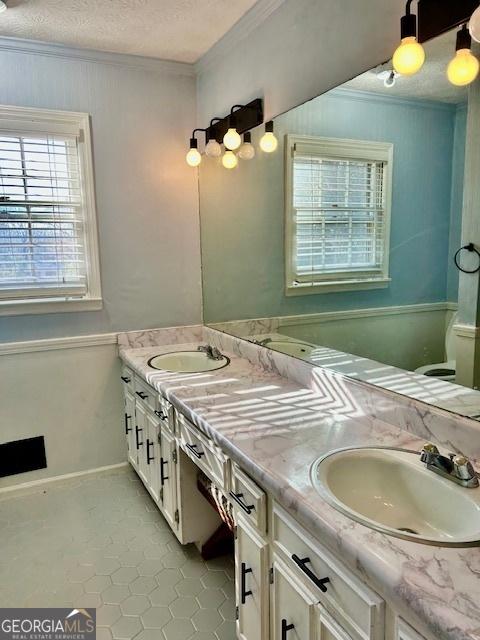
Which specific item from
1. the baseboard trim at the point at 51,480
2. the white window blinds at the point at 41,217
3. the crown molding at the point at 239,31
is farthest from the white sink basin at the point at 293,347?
the crown molding at the point at 239,31

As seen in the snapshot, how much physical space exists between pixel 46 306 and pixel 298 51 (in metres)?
1.89

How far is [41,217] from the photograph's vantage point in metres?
2.66

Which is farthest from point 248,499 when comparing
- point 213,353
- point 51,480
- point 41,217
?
point 41,217

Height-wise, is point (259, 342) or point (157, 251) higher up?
point (157, 251)

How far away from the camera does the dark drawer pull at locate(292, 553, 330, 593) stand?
1095 millimetres

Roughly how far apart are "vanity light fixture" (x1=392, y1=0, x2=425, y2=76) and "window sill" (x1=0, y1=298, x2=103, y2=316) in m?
2.09


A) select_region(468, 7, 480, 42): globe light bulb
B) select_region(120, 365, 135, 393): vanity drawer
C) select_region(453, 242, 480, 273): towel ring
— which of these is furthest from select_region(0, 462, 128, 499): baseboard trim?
select_region(468, 7, 480, 42): globe light bulb

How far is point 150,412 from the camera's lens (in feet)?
8.02

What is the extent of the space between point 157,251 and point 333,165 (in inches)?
54.5

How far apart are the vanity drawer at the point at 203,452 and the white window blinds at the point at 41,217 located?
4.14 ft

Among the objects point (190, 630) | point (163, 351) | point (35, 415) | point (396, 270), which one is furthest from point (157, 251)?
point (190, 630)

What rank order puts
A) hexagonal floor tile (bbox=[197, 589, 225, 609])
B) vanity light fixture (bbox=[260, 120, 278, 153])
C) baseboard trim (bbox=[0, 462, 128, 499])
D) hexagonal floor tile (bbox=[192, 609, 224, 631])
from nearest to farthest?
1. hexagonal floor tile (bbox=[192, 609, 224, 631])
2. hexagonal floor tile (bbox=[197, 589, 225, 609])
3. vanity light fixture (bbox=[260, 120, 278, 153])
4. baseboard trim (bbox=[0, 462, 128, 499])

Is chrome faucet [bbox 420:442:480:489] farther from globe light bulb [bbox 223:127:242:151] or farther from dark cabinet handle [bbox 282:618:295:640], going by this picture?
globe light bulb [bbox 223:127:242:151]

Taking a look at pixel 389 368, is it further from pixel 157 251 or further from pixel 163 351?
pixel 157 251
